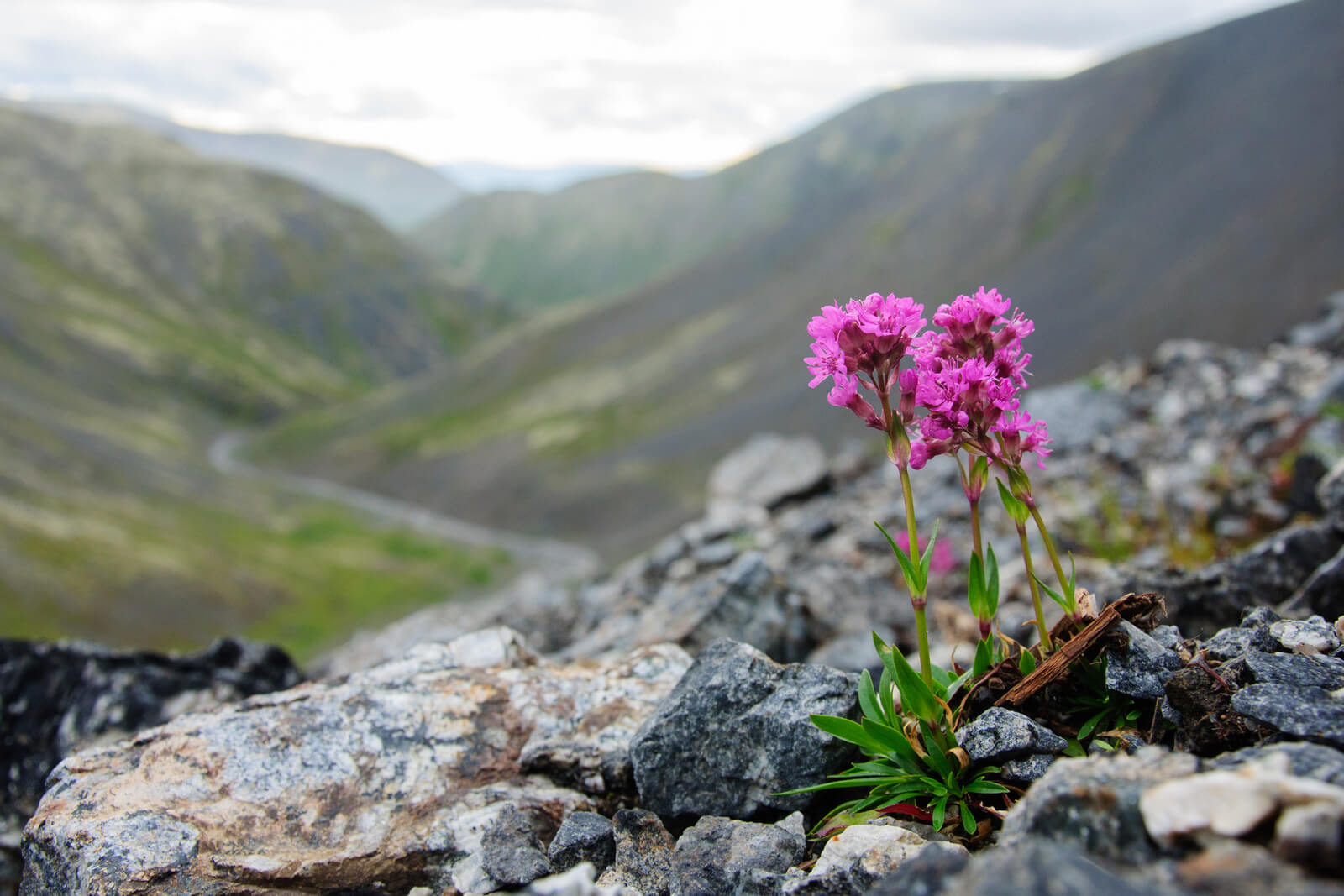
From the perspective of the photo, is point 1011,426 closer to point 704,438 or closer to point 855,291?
Result: point 704,438

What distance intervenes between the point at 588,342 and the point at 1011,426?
336 feet

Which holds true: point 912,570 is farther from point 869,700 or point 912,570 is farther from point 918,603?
point 869,700

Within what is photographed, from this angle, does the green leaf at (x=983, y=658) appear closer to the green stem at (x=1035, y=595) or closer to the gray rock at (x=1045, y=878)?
the green stem at (x=1035, y=595)

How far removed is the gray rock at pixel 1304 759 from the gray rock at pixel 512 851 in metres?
3.47

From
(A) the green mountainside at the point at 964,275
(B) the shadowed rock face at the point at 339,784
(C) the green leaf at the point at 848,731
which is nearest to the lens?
(C) the green leaf at the point at 848,731

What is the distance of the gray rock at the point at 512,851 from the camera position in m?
4.84

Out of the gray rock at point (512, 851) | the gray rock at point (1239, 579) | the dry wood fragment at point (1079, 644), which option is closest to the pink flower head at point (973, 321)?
the dry wood fragment at point (1079, 644)

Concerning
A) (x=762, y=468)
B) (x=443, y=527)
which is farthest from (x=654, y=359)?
(x=762, y=468)

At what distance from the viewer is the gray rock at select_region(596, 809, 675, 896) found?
4848 millimetres

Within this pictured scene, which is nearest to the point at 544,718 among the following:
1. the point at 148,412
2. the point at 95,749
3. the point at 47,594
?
the point at 95,749

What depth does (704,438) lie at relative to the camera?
6438 centimetres

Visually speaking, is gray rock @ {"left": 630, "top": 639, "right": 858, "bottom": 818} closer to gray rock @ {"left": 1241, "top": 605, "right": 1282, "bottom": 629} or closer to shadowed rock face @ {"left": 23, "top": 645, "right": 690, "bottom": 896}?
shadowed rock face @ {"left": 23, "top": 645, "right": 690, "bottom": 896}

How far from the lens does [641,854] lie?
509cm

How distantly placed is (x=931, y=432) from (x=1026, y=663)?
4.87 feet
